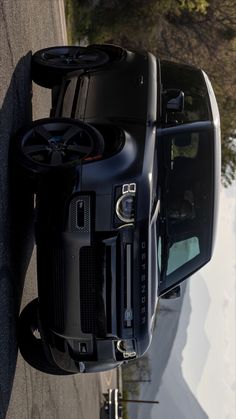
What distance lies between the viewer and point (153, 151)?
5.96 meters

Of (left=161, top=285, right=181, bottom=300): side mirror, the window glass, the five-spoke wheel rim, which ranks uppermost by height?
the five-spoke wheel rim

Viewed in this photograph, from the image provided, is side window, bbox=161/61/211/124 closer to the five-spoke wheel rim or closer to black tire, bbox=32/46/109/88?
black tire, bbox=32/46/109/88

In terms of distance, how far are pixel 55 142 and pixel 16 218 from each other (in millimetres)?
895

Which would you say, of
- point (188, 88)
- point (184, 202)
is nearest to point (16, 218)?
point (184, 202)

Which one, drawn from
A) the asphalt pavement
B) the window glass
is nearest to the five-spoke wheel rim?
the asphalt pavement

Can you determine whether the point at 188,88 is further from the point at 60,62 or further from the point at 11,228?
the point at 11,228

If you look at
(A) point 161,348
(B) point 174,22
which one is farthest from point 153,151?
(A) point 161,348

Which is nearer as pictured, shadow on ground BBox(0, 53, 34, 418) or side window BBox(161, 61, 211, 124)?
shadow on ground BBox(0, 53, 34, 418)

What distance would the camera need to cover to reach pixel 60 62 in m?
7.70

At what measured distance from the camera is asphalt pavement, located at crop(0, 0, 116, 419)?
601 cm

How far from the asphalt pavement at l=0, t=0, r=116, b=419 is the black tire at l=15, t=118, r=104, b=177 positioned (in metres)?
0.15

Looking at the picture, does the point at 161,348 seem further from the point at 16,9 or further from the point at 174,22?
the point at 16,9

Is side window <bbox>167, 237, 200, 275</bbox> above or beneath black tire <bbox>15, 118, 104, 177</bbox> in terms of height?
beneath

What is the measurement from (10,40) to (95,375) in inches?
437
